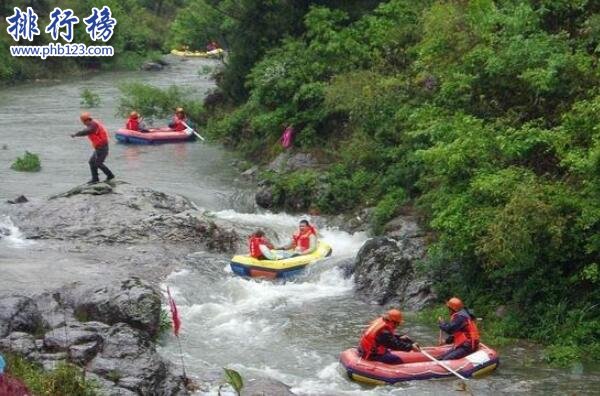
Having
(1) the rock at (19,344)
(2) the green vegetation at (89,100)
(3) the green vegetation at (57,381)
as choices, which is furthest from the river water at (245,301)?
(2) the green vegetation at (89,100)

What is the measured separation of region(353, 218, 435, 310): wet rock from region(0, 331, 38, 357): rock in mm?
6070

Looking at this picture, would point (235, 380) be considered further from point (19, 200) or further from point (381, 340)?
point (19, 200)

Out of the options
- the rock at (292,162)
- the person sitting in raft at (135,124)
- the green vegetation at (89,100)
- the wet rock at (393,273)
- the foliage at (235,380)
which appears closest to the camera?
the foliage at (235,380)

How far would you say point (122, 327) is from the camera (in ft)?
40.0

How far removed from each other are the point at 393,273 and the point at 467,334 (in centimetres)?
330

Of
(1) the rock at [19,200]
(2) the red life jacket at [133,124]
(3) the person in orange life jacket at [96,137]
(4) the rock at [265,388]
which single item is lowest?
(1) the rock at [19,200]

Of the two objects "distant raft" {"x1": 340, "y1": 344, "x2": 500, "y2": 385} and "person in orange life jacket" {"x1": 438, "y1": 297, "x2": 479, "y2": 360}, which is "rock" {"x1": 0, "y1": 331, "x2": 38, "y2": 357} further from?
"person in orange life jacket" {"x1": 438, "y1": 297, "x2": 479, "y2": 360}

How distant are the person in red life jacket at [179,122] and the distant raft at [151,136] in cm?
28

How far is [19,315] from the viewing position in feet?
41.4

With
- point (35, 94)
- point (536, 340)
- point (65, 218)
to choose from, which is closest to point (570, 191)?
point (536, 340)

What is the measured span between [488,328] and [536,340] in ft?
2.67

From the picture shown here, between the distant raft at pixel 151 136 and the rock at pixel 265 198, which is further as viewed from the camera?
the distant raft at pixel 151 136

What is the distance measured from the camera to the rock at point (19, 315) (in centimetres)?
1239

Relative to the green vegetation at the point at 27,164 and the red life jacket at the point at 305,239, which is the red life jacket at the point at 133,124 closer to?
the green vegetation at the point at 27,164
